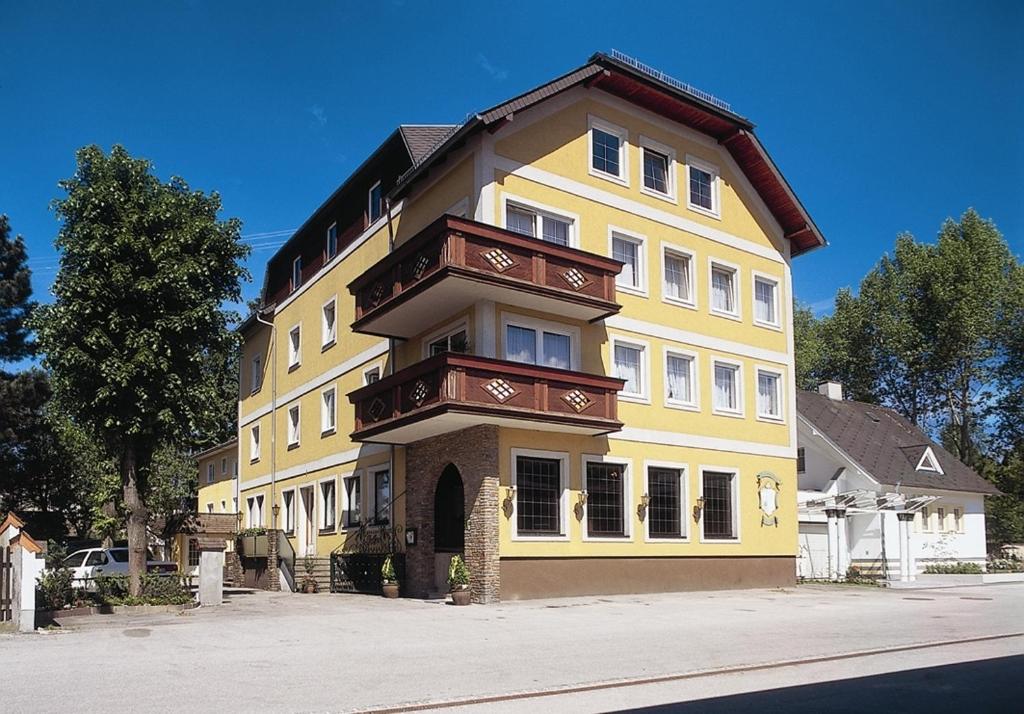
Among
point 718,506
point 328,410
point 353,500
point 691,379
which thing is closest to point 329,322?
point 328,410

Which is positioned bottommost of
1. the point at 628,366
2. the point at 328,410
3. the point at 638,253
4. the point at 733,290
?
the point at 328,410

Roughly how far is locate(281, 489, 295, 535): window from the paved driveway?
1193 centimetres

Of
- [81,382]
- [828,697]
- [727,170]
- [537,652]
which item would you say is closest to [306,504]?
[81,382]

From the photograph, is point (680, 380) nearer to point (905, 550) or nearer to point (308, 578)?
point (905, 550)

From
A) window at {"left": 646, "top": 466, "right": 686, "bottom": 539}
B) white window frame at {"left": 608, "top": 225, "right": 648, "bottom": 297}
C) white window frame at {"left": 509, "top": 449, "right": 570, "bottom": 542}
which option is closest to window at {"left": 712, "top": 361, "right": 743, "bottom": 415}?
window at {"left": 646, "top": 466, "right": 686, "bottom": 539}

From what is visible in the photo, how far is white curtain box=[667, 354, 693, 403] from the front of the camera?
2892 cm

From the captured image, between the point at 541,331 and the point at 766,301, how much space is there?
10478 millimetres

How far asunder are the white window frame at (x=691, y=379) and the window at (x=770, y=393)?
323 cm

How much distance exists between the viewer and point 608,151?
1113 inches

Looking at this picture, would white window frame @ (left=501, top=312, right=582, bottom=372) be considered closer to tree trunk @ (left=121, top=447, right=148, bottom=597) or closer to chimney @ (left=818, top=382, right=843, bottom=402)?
tree trunk @ (left=121, top=447, right=148, bottom=597)

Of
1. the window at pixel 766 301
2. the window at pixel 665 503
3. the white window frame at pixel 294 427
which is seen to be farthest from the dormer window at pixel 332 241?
the window at pixel 766 301

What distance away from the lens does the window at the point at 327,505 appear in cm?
3275

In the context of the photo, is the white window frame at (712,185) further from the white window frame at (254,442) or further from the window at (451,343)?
the white window frame at (254,442)

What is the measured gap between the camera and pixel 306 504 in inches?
1394
